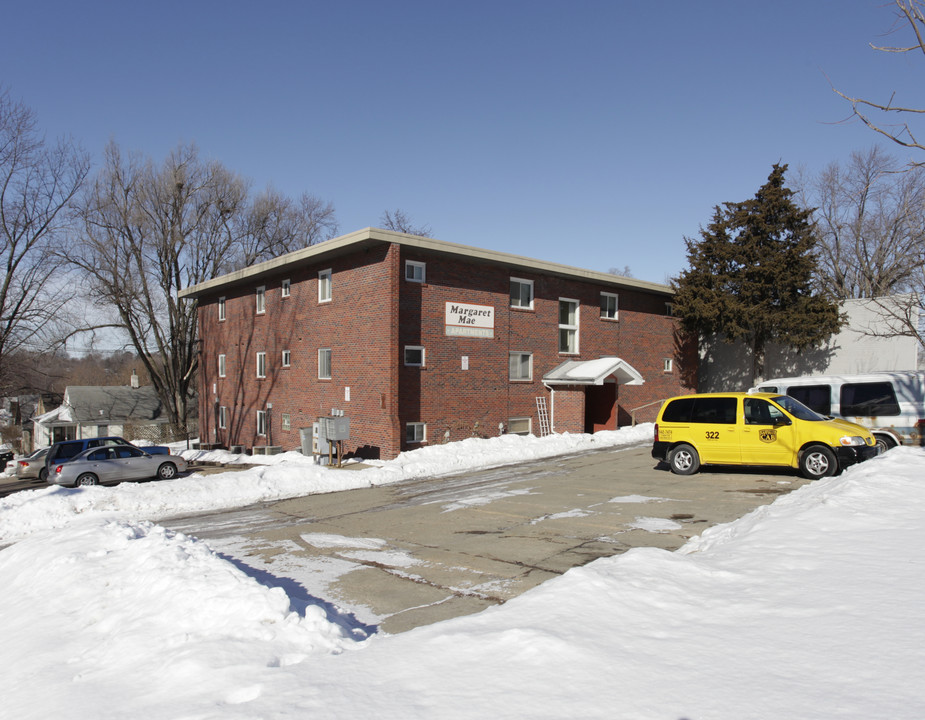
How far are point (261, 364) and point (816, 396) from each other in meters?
22.9

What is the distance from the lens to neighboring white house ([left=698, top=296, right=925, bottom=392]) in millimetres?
26516

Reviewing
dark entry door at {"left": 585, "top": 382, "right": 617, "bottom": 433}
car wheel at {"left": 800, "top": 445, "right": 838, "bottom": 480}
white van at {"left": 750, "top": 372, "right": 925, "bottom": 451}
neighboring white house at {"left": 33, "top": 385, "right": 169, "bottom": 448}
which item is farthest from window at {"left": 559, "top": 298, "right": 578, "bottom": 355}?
neighboring white house at {"left": 33, "top": 385, "right": 169, "bottom": 448}

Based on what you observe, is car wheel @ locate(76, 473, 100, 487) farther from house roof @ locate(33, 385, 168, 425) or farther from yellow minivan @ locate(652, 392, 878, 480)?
house roof @ locate(33, 385, 168, 425)

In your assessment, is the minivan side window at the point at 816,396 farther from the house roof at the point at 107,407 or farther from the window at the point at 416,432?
the house roof at the point at 107,407

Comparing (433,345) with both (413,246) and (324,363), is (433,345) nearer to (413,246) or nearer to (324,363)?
(413,246)

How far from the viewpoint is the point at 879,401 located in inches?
615

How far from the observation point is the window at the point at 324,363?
80.7 feet

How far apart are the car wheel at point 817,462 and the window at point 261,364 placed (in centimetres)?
2290

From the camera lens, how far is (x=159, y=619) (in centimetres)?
532

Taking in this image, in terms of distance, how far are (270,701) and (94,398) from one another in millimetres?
56545

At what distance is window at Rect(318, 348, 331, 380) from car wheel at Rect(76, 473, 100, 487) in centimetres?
837

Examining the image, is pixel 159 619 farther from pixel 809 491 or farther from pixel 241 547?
pixel 809 491

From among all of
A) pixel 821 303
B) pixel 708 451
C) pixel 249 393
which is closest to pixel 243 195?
pixel 249 393

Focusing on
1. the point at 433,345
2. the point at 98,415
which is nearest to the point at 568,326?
the point at 433,345
